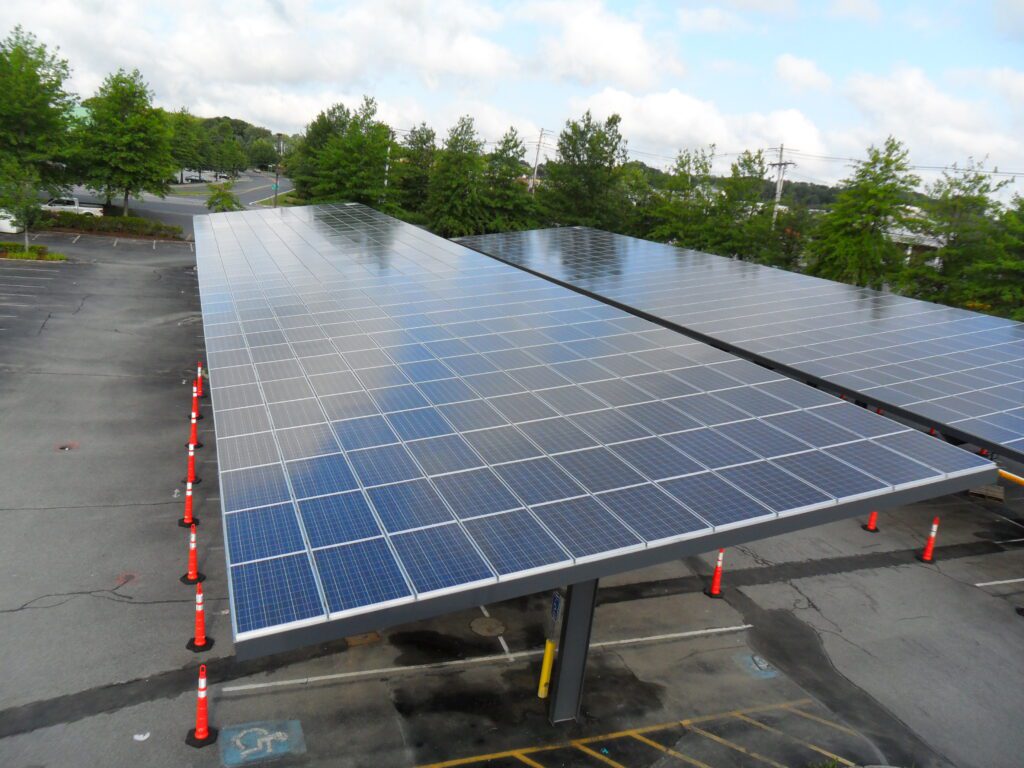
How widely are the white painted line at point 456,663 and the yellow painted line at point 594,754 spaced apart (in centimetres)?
233

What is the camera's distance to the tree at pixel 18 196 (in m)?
42.8

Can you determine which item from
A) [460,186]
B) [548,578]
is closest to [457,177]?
[460,186]

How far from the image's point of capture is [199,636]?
1248cm

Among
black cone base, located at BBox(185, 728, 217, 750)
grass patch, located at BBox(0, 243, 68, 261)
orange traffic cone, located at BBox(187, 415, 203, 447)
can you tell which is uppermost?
grass patch, located at BBox(0, 243, 68, 261)

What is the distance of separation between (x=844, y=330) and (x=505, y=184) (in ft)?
121

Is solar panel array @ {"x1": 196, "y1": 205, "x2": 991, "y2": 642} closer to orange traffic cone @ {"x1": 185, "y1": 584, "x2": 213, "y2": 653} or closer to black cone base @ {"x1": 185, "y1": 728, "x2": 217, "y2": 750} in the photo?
orange traffic cone @ {"x1": 185, "y1": 584, "x2": 213, "y2": 653}

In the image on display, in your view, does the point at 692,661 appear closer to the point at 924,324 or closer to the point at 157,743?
the point at 157,743

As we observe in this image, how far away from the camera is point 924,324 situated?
23016mm

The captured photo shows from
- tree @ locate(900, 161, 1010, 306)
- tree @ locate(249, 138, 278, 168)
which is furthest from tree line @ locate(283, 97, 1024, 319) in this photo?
tree @ locate(249, 138, 278, 168)

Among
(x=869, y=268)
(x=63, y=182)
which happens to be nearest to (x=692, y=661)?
(x=869, y=268)

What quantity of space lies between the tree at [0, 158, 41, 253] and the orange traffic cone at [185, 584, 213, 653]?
39606 mm

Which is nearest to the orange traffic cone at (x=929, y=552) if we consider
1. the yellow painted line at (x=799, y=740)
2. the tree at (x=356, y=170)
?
the yellow painted line at (x=799, y=740)

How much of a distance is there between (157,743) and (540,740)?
579 cm

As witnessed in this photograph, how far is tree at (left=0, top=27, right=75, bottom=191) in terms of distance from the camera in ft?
166
